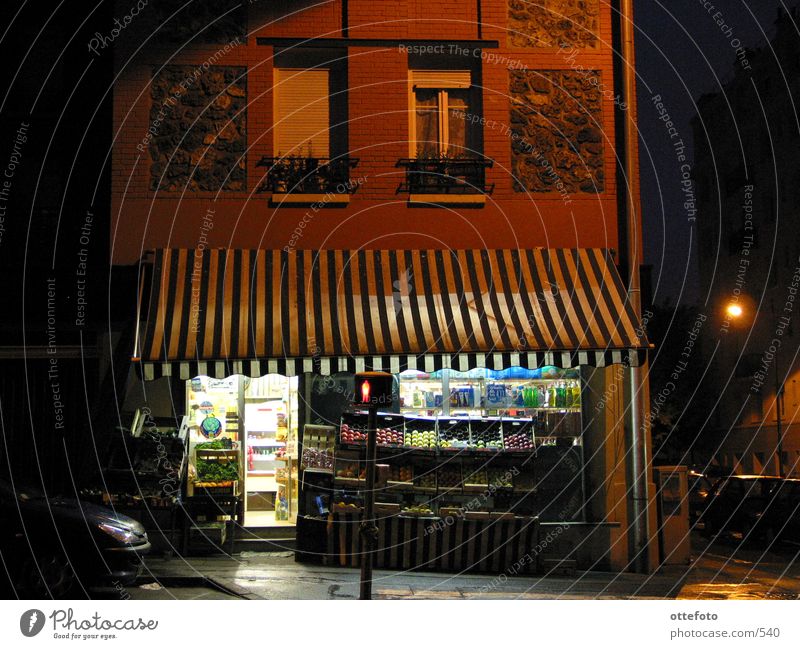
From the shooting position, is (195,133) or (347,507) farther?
(195,133)

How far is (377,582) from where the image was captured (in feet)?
43.8

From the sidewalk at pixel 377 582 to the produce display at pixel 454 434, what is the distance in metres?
2.04

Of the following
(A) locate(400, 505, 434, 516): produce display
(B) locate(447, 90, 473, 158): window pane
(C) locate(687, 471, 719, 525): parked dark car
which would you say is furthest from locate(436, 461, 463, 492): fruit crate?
(C) locate(687, 471, 719, 525): parked dark car

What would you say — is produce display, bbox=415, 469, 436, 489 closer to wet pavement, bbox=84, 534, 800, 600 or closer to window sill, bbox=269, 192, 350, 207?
wet pavement, bbox=84, 534, 800, 600

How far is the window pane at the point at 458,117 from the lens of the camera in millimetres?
15727

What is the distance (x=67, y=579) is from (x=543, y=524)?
23.7 ft

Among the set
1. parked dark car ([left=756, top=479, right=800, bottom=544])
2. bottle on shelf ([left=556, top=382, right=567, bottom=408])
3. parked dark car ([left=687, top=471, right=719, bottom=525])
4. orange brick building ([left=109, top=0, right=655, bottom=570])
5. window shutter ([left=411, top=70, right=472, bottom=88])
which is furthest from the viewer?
parked dark car ([left=687, top=471, right=719, bottom=525])

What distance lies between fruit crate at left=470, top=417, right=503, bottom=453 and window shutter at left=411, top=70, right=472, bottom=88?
5391mm

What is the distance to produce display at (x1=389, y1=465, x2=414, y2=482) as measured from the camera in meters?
15.0

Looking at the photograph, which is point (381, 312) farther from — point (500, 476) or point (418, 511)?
point (500, 476)

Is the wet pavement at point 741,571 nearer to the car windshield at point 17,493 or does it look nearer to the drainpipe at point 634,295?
the drainpipe at point 634,295

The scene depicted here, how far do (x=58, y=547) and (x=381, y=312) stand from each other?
211 inches

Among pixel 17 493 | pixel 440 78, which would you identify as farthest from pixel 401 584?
pixel 440 78

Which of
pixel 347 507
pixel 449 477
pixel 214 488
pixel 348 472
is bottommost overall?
pixel 347 507
